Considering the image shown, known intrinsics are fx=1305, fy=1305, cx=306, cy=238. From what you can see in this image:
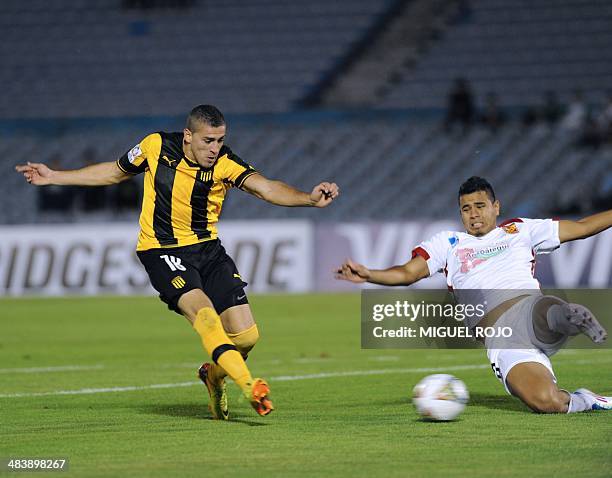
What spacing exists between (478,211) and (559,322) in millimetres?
992

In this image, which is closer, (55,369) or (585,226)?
(585,226)

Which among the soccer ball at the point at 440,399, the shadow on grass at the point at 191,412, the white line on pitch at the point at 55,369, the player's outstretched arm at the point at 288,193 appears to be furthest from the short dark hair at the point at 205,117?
the white line on pitch at the point at 55,369

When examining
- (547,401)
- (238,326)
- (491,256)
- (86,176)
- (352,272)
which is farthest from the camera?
(86,176)

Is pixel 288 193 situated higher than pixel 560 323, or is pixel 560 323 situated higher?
pixel 288 193

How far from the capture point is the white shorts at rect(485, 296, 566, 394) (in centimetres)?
877

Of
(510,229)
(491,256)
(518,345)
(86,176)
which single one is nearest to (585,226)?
(510,229)

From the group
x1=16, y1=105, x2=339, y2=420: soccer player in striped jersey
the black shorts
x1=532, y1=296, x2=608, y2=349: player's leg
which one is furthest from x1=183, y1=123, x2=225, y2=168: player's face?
x1=532, y1=296, x2=608, y2=349: player's leg

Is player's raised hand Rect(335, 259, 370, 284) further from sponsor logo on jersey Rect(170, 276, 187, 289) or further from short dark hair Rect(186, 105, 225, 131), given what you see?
short dark hair Rect(186, 105, 225, 131)

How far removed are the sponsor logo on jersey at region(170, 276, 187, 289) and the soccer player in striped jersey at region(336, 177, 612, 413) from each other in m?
1.34

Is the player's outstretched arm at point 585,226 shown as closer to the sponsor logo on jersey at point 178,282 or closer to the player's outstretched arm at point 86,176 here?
the sponsor logo on jersey at point 178,282

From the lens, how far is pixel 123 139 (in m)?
31.9

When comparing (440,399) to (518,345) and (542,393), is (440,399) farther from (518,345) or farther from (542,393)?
(518,345)

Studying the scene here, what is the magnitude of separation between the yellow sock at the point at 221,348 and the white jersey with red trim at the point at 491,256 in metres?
1.64

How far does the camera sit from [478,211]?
9.09 m
